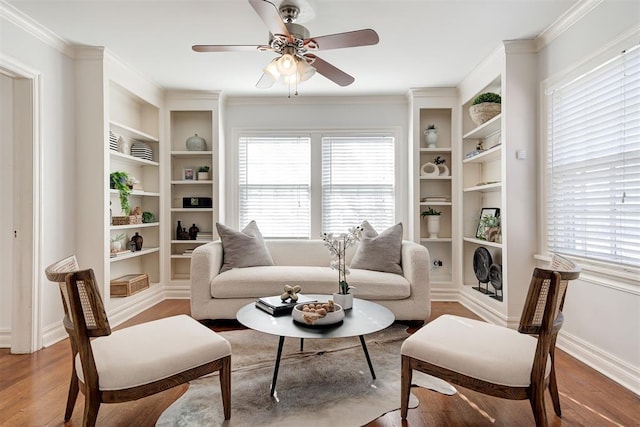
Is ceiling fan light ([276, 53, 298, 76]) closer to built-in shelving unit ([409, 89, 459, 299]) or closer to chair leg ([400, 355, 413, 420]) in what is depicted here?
chair leg ([400, 355, 413, 420])

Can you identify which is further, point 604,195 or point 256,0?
point 604,195

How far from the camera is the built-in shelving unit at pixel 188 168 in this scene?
14.5 ft

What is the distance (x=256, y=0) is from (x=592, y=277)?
2807 mm

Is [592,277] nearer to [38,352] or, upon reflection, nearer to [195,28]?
[195,28]

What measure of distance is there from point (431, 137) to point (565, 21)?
6.01 feet

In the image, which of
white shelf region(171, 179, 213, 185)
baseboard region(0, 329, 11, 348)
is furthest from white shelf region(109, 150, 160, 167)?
baseboard region(0, 329, 11, 348)

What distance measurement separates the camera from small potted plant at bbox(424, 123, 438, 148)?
4.38 m

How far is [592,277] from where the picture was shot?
2506 millimetres

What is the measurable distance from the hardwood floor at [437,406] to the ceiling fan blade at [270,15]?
2.21 m

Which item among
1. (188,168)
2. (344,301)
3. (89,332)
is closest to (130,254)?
(188,168)

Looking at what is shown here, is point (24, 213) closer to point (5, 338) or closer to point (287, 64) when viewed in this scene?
point (5, 338)

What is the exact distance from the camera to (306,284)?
3.31 m

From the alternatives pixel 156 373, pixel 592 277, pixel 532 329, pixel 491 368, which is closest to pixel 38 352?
pixel 156 373

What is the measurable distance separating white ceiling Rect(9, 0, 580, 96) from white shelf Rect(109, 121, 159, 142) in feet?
2.08
